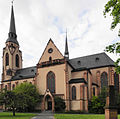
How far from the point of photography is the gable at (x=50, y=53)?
164 ft

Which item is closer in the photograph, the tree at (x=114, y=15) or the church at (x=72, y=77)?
the tree at (x=114, y=15)

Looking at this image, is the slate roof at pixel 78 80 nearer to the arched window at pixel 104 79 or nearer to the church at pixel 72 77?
the church at pixel 72 77

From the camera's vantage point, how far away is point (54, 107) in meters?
44.3

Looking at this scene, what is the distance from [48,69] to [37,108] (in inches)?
459

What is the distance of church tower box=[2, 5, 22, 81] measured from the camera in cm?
6888

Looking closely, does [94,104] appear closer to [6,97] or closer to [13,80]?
[6,97]

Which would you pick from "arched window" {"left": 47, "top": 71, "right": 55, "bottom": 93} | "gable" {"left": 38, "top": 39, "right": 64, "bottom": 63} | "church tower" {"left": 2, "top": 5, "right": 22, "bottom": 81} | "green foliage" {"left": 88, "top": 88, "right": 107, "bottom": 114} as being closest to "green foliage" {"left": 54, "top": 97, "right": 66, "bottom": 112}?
"arched window" {"left": 47, "top": 71, "right": 55, "bottom": 93}

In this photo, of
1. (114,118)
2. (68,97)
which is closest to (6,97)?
(68,97)

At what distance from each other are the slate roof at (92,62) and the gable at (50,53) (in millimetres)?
6729

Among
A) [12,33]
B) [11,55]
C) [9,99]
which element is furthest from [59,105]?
[12,33]

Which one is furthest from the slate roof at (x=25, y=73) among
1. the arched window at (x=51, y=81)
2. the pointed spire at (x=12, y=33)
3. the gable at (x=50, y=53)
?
the pointed spire at (x=12, y=33)

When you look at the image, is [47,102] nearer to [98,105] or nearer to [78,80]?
[78,80]

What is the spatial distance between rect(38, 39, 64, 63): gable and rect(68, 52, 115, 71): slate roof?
22.1 feet

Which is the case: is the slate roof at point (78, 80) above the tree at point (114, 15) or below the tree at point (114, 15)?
below
